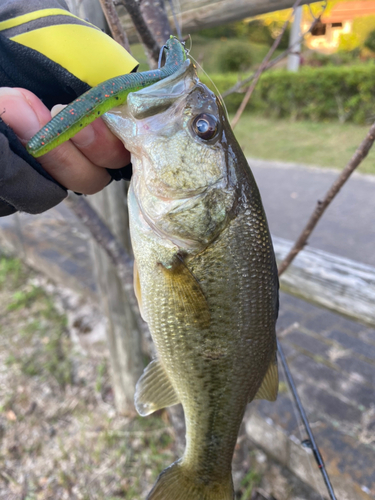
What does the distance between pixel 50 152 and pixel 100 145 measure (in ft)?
0.45

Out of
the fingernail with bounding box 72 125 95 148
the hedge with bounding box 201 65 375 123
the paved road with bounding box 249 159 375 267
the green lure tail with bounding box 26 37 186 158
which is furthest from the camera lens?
the hedge with bounding box 201 65 375 123

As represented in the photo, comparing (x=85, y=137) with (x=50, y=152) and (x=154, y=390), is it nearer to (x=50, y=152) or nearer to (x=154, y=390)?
(x=50, y=152)

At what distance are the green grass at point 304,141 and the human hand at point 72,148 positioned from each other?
282 inches

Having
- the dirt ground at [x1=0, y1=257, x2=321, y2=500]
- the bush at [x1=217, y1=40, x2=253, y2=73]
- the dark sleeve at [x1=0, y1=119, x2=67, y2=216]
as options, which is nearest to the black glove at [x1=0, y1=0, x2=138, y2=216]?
the dark sleeve at [x1=0, y1=119, x2=67, y2=216]

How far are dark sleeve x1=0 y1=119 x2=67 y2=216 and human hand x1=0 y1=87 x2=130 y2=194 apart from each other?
0.11ft

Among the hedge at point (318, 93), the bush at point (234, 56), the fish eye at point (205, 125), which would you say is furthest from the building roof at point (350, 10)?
the fish eye at point (205, 125)

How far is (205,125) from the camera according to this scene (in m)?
1.06

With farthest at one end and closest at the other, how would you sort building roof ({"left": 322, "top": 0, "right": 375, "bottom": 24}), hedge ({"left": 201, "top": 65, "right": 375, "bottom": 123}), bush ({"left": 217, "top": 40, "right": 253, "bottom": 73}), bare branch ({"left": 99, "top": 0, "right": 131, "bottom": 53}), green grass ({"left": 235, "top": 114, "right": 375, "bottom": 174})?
bush ({"left": 217, "top": 40, "right": 253, "bottom": 73})
building roof ({"left": 322, "top": 0, "right": 375, "bottom": 24})
hedge ({"left": 201, "top": 65, "right": 375, "bottom": 123})
green grass ({"left": 235, "top": 114, "right": 375, "bottom": 174})
bare branch ({"left": 99, "top": 0, "right": 131, "bottom": 53})

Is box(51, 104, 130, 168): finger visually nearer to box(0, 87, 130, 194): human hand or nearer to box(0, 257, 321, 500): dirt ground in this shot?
box(0, 87, 130, 194): human hand

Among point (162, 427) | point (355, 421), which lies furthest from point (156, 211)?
point (162, 427)

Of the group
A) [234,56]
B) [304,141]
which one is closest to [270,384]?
[304,141]

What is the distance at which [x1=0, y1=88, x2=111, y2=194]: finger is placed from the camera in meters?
0.92

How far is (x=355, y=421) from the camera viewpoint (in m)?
2.28

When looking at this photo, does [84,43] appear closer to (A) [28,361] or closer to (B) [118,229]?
(B) [118,229]
